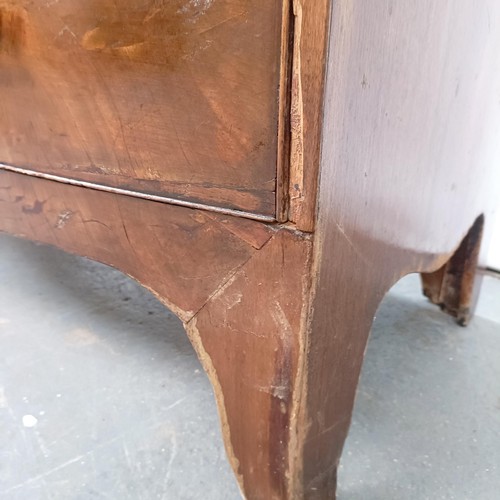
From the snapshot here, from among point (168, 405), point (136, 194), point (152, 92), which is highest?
point (152, 92)

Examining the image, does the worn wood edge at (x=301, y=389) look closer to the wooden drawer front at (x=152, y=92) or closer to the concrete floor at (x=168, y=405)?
the wooden drawer front at (x=152, y=92)

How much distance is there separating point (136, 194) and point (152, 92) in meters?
0.11

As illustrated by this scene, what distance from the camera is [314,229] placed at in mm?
484

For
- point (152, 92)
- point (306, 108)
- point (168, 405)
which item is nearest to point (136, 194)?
point (152, 92)

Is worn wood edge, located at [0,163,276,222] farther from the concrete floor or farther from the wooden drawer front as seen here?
the concrete floor

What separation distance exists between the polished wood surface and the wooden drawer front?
0.06 feet

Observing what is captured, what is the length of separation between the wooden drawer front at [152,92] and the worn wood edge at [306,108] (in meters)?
0.02

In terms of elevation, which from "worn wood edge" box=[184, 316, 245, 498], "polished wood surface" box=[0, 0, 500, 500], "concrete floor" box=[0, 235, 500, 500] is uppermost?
"polished wood surface" box=[0, 0, 500, 500]

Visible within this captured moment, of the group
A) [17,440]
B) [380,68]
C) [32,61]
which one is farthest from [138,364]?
[380,68]

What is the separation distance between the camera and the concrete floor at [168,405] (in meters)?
0.76

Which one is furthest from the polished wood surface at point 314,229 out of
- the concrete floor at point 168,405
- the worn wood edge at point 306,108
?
the concrete floor at point 168,405

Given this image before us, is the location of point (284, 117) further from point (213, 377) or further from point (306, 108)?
point (213, 377)

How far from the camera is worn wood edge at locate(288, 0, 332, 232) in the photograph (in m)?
0.42

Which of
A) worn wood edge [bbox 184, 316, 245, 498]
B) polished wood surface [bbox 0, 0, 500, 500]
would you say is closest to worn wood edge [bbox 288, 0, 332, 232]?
polished wood surface [bbox 0, 0, 500, 500]
